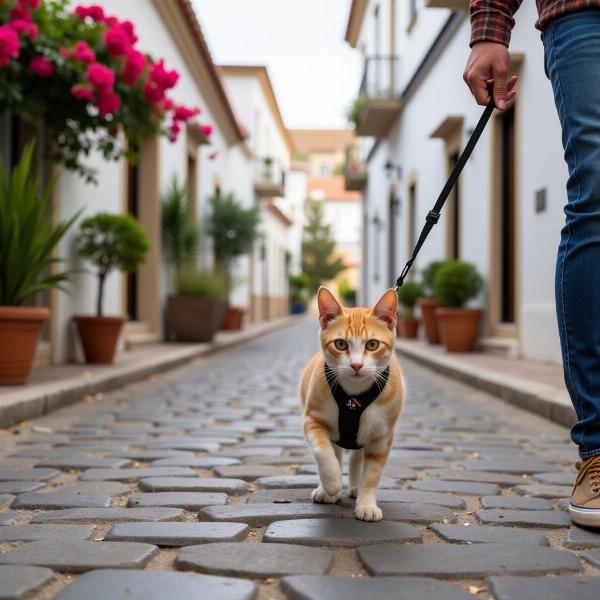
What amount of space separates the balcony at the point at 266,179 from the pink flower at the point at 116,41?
2370cm

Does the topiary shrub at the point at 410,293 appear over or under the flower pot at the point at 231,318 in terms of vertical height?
over

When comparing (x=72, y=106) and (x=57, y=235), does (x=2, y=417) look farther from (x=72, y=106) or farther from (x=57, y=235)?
(x=72, y=106)

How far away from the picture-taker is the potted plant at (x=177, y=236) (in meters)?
14.3

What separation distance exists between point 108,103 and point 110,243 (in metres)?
2.25

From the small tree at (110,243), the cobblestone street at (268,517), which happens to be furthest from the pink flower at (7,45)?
the small tree at (110,243)

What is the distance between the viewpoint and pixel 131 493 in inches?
134

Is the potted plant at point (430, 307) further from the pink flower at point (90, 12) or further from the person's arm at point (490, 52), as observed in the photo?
the person's arm at point (490, 52)

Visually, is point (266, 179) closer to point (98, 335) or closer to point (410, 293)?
point (410, 293)

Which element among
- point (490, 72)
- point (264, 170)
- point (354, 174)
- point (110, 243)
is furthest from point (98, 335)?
point (264, 170)

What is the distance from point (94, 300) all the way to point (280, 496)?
290 inches

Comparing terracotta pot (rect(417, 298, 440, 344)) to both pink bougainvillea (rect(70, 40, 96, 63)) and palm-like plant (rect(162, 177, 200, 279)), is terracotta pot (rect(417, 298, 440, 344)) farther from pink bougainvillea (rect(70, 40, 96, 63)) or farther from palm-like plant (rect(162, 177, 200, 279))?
pink bougainvillea (rect(70, 40, 96, 63))

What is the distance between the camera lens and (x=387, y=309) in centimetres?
301

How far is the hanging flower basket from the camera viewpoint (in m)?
6.58

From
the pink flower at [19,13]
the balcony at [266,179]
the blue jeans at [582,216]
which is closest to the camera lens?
the blue jeans at [582,216]
